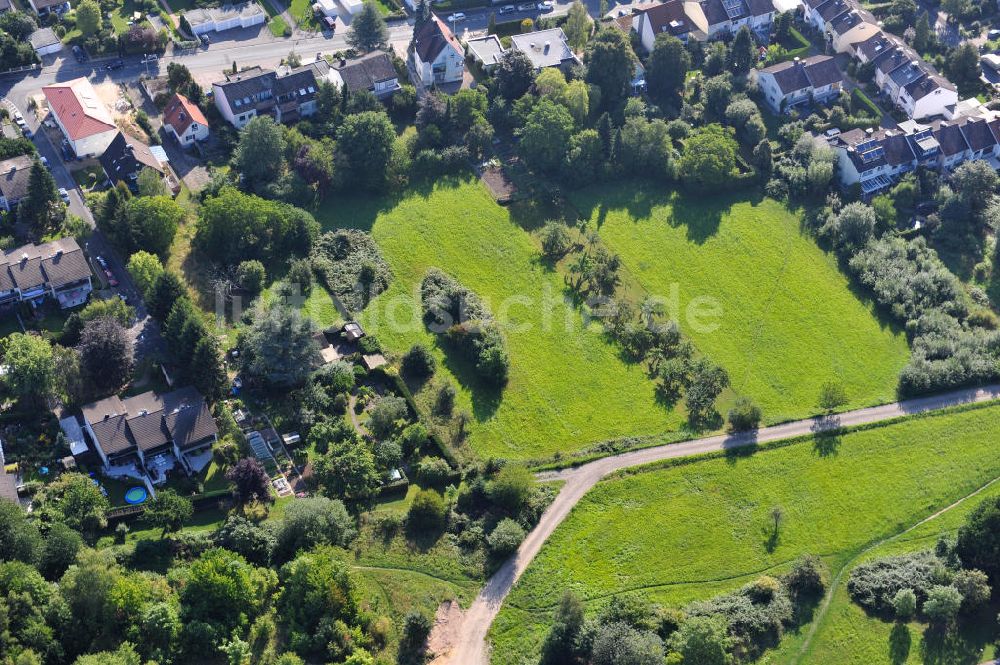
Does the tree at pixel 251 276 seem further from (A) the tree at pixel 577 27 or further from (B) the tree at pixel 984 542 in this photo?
(B) the tree at pixel 984 542

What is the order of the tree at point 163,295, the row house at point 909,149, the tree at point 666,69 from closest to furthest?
the tree at point 163,295, the row house at point 909,149, the tree at point 666,69

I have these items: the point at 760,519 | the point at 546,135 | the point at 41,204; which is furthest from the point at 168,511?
the point at 546,135

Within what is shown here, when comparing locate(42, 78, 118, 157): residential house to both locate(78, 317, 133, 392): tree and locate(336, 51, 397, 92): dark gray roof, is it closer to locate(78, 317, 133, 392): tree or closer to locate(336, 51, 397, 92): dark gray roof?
locate(336, 51, 397, 92): dark gray roof

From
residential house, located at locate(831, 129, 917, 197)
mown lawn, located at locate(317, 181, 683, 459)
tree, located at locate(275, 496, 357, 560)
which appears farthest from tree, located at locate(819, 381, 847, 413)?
tree, located at locate(275, 496, 357, 560)

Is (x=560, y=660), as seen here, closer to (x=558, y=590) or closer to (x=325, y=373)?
(x=558, y=590)

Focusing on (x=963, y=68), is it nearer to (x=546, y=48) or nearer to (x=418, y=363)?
(x=546, y=48)

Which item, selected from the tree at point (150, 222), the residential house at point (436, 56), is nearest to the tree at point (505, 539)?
the tree at point (150, 222)
